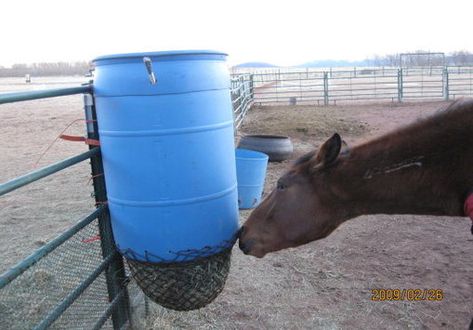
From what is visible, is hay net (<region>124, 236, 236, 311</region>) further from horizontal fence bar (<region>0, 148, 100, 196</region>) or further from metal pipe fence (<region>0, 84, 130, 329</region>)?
horizontal fence bar (<region>0, 148, 100, 196</region>)

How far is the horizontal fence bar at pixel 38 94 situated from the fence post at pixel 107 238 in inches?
3.7

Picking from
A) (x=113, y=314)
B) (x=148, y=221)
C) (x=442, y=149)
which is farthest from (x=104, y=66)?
(x=442, y=149)

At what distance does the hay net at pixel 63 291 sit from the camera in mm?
2727

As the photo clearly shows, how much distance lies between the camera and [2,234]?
5.06m

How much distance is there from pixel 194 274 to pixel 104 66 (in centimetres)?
115

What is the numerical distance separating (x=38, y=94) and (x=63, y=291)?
1.88 meters

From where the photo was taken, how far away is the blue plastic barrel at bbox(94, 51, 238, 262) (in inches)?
86.0

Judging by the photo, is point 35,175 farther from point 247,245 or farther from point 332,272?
point 332,272

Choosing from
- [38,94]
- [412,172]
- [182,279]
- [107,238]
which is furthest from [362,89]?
[38,94]
